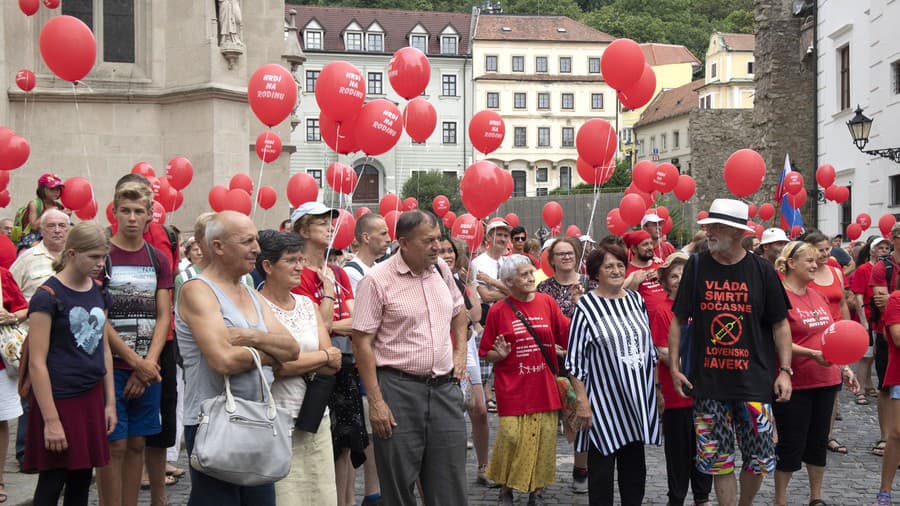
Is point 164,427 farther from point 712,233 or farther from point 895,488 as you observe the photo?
point 895,488

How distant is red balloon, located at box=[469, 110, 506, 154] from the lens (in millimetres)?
12039

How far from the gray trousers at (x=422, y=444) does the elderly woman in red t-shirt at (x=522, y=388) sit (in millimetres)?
1687

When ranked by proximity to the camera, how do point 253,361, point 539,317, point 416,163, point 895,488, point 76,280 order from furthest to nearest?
point 416,163 → point 895,488 → point 539,317 → point 76,280 → point 253,361

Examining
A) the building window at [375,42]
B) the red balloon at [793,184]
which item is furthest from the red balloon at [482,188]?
the building window at [375,42]

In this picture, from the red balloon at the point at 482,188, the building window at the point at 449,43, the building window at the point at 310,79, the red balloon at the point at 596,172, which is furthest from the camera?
the building window at the point at 449,43

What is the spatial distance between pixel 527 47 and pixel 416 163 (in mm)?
12856

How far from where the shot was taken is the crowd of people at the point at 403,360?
4941 mm

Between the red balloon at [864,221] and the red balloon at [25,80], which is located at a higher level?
the red balloon at [25,80]

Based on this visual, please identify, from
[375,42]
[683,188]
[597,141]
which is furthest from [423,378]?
[375,42]

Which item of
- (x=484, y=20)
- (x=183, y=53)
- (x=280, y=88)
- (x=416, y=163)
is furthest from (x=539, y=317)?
(x=484, y=20)

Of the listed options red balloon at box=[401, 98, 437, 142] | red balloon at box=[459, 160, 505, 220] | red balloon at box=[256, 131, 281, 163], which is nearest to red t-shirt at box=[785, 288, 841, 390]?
red balloon at box=[459, 160, 505, 220]

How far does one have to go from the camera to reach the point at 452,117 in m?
76.6

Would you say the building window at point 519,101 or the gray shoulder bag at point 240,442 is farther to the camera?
the building window at point 519,101

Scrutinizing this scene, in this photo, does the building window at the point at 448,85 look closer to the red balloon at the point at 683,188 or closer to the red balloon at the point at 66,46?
the red balloon at the point at 683,188
